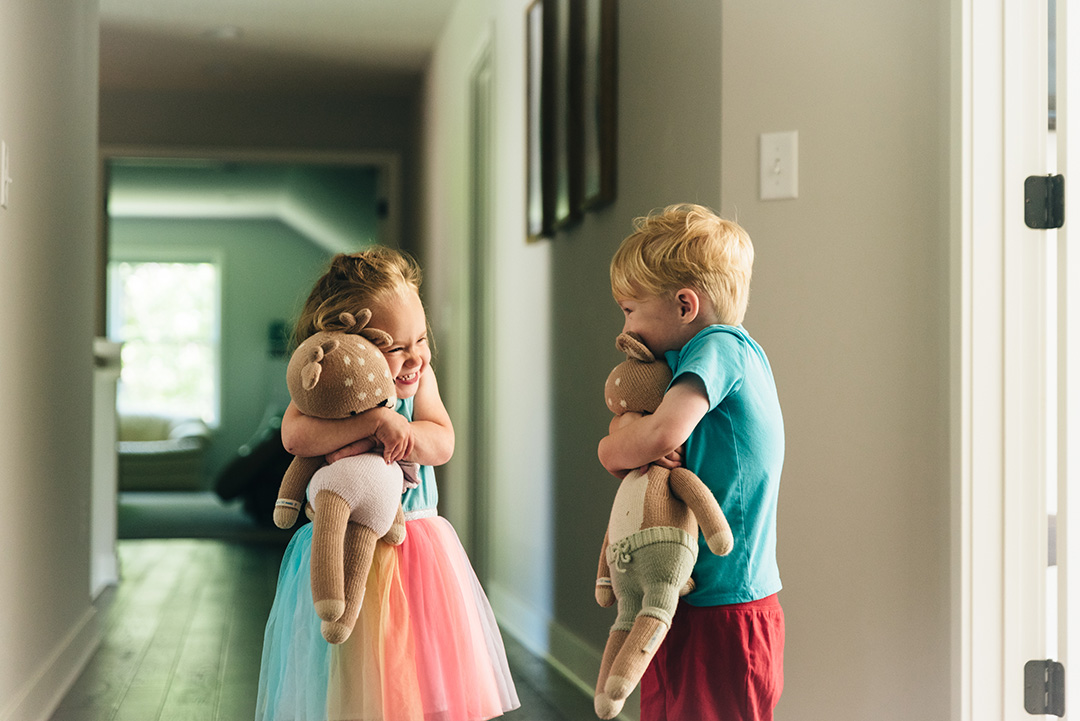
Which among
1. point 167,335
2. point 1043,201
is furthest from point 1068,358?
point 167,335

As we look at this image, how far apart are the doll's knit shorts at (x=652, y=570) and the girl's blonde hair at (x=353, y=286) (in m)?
0.47

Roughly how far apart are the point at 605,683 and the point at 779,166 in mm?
949

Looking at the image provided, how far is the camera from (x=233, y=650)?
2725 mm

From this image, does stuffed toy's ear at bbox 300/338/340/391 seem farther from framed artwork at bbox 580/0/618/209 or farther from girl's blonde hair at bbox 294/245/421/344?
framed artwork at bbox 580/0/618/209

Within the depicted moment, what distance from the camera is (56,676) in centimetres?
224

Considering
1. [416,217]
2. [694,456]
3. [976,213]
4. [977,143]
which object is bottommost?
[694,456]

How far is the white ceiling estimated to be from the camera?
13.4 ft

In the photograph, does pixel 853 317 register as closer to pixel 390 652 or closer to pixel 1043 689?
pixel 1043 689

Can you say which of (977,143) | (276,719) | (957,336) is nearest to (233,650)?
(276,719)

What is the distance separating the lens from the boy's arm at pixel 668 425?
109 centimetres

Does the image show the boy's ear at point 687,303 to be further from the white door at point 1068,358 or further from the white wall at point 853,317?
the white door at point 1068,358

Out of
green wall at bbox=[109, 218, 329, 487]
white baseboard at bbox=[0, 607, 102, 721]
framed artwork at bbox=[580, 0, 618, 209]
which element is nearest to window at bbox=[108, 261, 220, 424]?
green wall at bbox=[109, 218, 329, 487]

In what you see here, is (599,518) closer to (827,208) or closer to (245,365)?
(827,208)

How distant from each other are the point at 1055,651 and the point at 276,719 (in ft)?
4.02
